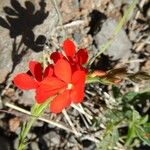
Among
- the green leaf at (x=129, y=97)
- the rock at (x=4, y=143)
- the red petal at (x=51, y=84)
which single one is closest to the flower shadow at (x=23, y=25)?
the rock at (x=4, y=143)

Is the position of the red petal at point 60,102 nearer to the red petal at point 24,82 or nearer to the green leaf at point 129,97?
the red petal at point 24,82

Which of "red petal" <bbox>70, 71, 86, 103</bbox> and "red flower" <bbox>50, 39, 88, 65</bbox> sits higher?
"red flower" <bbox>50, 39, 88, 65</bbox>

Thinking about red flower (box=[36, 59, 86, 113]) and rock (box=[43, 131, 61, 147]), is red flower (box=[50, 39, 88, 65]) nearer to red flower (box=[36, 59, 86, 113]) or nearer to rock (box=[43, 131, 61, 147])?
red flower (box=[36, 59, 86, 113])

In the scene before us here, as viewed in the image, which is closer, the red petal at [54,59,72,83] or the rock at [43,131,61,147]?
the red petal at [54,59,72,83]

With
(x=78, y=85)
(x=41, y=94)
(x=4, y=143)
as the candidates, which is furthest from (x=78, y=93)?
(x=4, y=143)

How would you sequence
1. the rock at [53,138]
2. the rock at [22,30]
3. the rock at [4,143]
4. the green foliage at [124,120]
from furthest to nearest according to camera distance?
the rock at [53,138]
the rock at [4,143]
the green foliage at [124,120]
the rock at [22,30]

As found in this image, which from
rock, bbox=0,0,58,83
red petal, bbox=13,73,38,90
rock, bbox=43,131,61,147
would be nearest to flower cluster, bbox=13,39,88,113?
red petal, bbox=13,73,38,90
